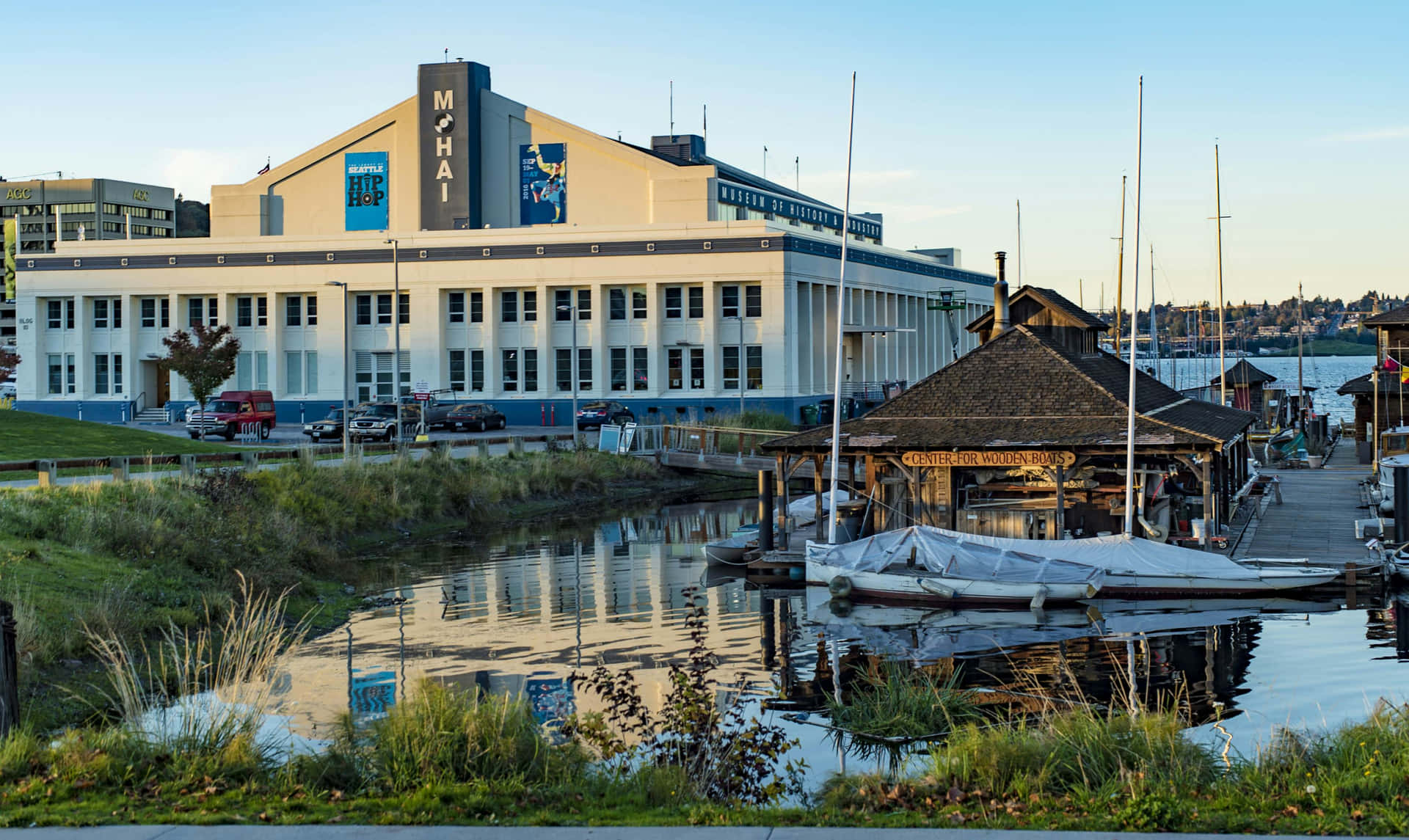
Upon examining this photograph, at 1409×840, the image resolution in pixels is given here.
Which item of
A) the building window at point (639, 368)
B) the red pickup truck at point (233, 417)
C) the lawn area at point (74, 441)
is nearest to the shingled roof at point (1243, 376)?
the building window at point (639, 368)

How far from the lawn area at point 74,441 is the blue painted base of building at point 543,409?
26.0 metres

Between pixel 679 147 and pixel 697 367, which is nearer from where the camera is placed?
pixel 697 367

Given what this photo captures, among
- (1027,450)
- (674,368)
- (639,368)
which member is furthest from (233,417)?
(1027,450)

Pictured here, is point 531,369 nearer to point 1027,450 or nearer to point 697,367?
point 697,367

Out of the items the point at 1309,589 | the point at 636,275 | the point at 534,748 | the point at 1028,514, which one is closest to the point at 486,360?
the point at 636,275

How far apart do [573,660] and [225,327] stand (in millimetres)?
54363

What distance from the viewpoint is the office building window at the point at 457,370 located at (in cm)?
8512

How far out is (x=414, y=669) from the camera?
79.7 feet

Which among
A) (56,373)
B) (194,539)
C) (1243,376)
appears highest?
(56,373)

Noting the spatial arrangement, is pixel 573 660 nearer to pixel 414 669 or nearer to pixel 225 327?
pixel 414 669

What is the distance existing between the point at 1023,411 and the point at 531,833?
2837 centimetres

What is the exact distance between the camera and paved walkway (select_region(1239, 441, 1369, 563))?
36906 millimetres

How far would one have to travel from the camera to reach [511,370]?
8512cm

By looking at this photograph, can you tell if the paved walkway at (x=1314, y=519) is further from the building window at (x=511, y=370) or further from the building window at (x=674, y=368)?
the building window at (x=511, y=370)
